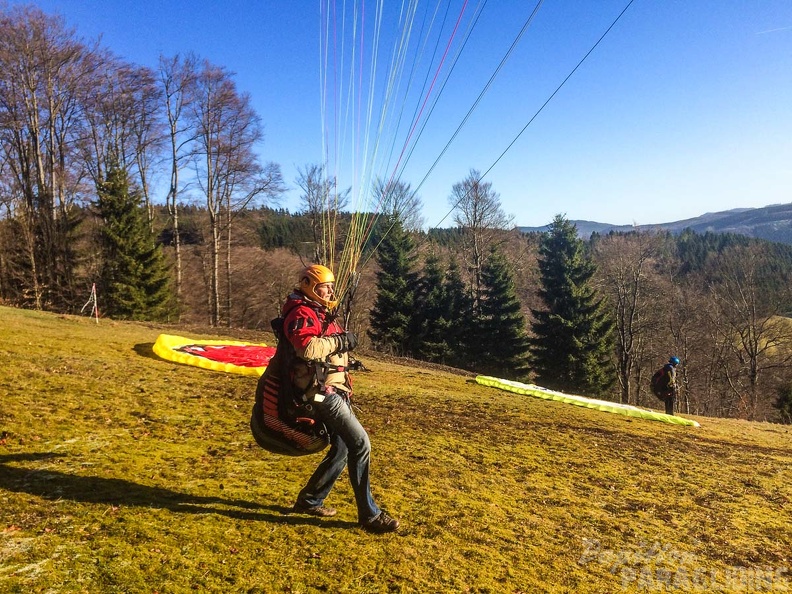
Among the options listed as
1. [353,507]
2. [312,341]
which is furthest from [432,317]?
[312,341]

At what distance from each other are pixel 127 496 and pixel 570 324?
2949cm

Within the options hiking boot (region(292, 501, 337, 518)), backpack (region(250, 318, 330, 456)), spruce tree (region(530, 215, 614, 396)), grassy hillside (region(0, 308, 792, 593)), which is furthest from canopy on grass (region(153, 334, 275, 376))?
spruce tree (region(530, 215, 614, 396))

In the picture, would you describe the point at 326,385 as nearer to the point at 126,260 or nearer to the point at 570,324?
the point at 126,260

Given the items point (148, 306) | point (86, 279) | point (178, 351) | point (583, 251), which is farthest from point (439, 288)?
point (178, 351)

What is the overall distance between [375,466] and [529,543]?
1.79 meters

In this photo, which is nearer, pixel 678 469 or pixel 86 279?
pixel 678 469

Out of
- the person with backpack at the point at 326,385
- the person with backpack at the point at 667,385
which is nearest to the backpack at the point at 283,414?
the person with backpack at the point at 326,385

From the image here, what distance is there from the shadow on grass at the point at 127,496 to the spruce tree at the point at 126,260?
74.2ft

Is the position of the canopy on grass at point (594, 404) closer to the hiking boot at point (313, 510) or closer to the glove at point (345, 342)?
the hiking boot at point (313, 510)

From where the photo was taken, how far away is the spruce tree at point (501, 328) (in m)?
32.1

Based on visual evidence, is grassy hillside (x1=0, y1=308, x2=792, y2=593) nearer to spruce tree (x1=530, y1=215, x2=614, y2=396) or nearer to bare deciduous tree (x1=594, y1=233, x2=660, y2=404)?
spruce tree (x1=530, y1=215, x2=614, y2=396)

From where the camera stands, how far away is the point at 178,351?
1009cm

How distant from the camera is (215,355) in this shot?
10359 millimetres

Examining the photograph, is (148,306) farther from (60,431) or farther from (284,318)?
(284,318)
